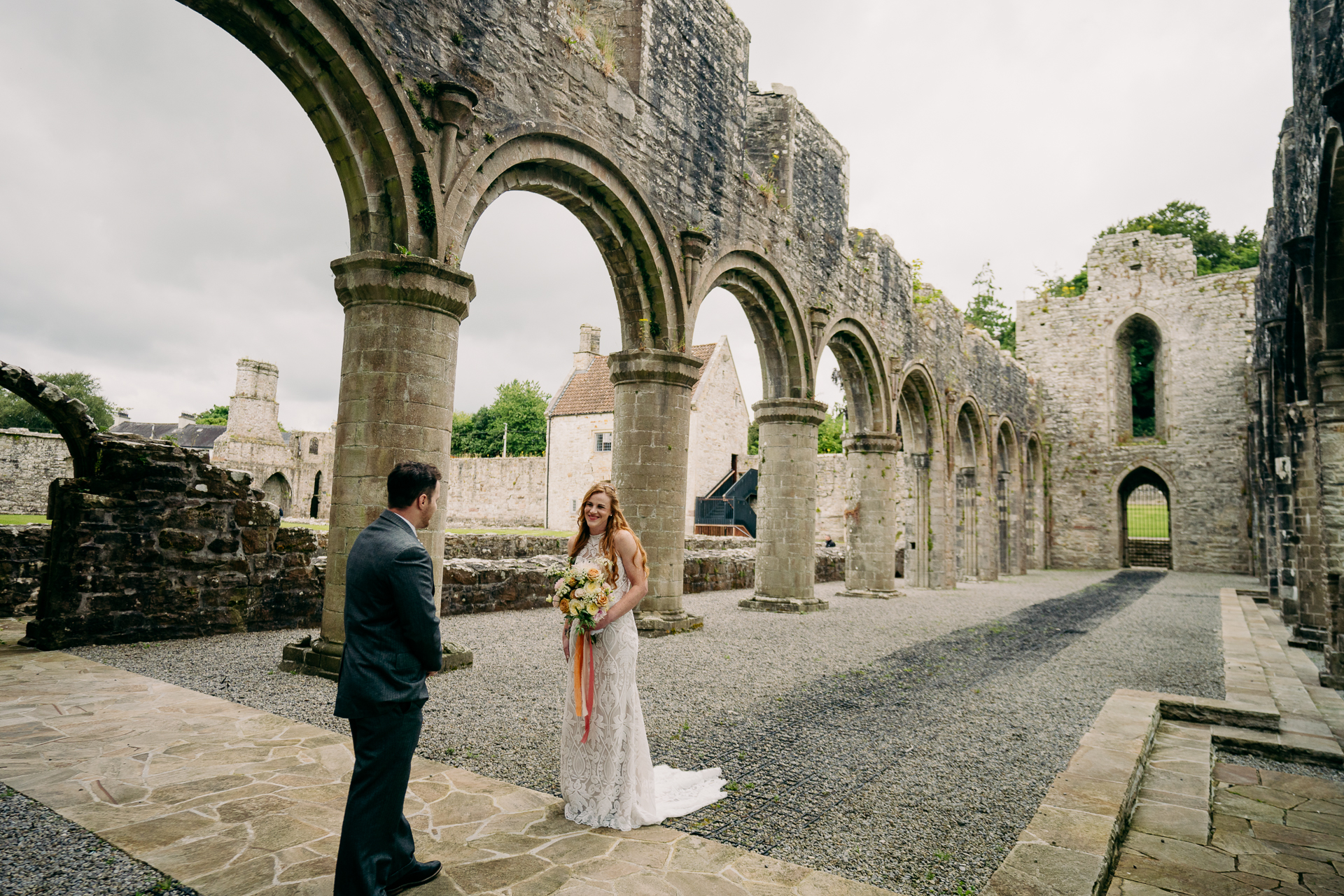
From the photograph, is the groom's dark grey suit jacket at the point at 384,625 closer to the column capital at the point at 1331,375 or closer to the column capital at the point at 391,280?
the column capital at the point at 391,280

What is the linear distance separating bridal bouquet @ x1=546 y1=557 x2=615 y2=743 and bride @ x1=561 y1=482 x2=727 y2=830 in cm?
2

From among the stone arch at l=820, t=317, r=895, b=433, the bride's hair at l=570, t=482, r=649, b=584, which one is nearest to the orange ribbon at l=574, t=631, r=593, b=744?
the bride's hair at l=570, t=482, r=649, b=584

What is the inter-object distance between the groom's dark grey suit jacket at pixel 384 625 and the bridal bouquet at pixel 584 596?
0.84 meters

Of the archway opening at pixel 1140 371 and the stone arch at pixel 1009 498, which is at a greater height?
the archway opening at pixel 1140 371

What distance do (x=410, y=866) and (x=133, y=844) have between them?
1.13 m

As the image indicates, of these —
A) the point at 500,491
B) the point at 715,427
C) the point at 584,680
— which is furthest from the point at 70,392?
the point at 584,680

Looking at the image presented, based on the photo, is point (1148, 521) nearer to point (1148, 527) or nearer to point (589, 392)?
point (1148, 527)

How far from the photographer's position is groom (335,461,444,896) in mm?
2473

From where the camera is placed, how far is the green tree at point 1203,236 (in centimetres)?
3225

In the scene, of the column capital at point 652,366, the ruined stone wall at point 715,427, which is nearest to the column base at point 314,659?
the column capital at point 652,366

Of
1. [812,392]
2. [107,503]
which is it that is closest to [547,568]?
[812,392]

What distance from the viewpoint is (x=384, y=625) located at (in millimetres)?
2568

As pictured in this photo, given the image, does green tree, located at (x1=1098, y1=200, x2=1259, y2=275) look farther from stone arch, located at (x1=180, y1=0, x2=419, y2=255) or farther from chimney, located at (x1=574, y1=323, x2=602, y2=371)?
stone arch, located at (x1=180, y1=0, x2=419, y2=255)

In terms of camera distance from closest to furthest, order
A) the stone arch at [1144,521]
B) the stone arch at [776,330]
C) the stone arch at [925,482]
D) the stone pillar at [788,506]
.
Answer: the stone arch at [776,330]
the stone pillar at [788,506]
the stone arch at [925,482]
the stone arch at [1144,521]
